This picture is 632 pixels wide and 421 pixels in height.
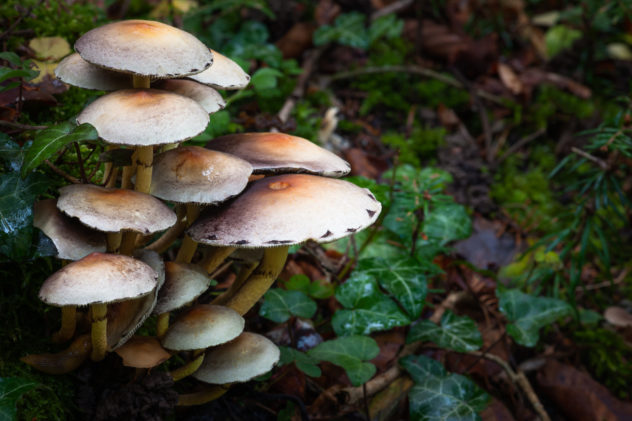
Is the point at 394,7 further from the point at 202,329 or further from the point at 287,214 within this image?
the point at 202,329

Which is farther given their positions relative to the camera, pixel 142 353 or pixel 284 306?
pixel 284 306

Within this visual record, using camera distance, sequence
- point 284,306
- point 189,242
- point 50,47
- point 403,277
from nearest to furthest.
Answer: point 189,242, point 284,306, point 403,277, point 50,47

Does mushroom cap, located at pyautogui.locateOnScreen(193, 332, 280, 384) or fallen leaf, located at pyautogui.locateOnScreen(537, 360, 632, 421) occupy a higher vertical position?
mushroom cap, located at pyautogui.locateOnScreen(193, 332, 280, 384)

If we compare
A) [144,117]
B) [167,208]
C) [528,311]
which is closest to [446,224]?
[528,311]

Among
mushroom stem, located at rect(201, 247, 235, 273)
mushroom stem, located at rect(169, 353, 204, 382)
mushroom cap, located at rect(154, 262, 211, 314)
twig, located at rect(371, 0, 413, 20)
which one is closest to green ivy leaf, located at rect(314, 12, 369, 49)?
twig, located at rect(371, 0, 413, 20)

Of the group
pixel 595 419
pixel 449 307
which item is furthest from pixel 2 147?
pixel 595 419

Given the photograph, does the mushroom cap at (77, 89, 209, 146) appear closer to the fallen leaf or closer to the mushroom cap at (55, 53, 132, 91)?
the mushroom cap at (55, 53, 132, 91)
